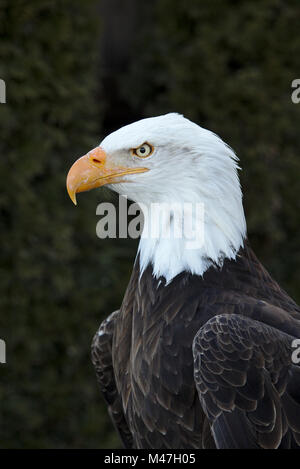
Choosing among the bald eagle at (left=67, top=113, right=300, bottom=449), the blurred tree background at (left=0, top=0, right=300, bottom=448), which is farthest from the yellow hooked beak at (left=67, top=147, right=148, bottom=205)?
the blurred tree background at (left=0, top=0, right=300, bottom=448)

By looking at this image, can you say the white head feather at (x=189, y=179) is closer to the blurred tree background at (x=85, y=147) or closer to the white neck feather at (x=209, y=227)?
the white neck feather at (x=209, y=227)

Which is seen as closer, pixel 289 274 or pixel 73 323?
pixel 73 323

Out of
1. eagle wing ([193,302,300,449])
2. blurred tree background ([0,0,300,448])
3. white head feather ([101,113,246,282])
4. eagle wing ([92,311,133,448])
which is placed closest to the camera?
eagle wing ([193,302,300,449])

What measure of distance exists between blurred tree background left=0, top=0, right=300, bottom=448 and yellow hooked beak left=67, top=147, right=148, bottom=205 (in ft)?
5.23

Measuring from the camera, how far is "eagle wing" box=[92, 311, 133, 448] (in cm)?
341

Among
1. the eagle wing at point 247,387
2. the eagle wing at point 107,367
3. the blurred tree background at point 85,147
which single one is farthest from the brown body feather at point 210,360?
the blurred tree background at point 85,147

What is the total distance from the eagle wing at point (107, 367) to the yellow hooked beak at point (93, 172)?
0.77m

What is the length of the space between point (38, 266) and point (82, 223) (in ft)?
1.51

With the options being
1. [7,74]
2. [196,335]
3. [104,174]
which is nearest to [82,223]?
[7,74]

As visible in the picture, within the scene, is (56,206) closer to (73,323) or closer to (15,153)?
(15,153)

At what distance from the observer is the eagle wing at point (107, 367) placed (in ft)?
11.2

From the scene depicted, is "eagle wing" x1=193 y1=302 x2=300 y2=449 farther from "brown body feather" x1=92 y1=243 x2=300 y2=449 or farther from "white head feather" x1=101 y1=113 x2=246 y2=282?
"white head feather" x1=101 y1=113 x2=246 y2=282
